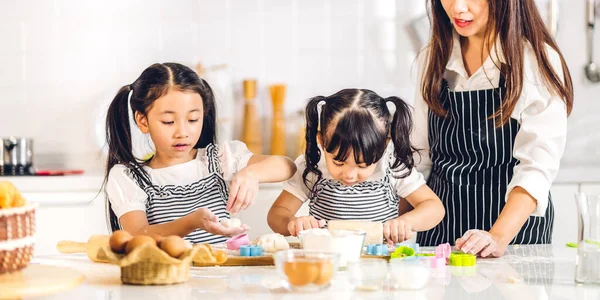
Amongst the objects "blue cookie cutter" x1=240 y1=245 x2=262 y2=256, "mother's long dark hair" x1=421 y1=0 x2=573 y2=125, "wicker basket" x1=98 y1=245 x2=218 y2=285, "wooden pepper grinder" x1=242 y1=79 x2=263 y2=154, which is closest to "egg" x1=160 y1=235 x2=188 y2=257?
"wicker basket" x1=98 y1=245 x2=218 y2=285

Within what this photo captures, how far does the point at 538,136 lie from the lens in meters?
1.97

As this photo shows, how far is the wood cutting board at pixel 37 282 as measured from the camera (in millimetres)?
1116

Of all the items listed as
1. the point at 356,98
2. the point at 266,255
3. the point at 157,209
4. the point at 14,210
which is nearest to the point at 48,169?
the point at 157,209

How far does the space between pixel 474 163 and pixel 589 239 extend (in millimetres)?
783

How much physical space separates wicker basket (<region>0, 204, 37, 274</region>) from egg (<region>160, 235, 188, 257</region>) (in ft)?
0.67

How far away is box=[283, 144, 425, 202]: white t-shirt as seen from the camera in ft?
6.92

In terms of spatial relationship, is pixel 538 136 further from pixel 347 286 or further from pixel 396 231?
pixel 347 286

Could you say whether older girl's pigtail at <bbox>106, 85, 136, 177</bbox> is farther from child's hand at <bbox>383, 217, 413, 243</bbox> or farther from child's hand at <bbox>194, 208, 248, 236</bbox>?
child's hand at <bbox>383, 217, 413, 243</bbox>

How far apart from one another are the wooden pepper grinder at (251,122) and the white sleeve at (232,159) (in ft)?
4.60

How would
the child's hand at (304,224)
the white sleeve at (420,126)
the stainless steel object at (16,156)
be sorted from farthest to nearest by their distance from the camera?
the stainless steel object at (16,156)
the white sleeve at (420,126)
the child's hand at (304,224)

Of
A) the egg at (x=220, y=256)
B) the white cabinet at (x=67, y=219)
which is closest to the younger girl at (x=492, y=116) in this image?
the egg at (x=220, y=256)

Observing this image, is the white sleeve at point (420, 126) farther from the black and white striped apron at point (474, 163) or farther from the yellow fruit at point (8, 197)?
the yellow fruit at point (8, 197)

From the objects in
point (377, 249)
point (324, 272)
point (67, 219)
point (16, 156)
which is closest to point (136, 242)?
A: point (324, 272)

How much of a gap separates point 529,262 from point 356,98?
23.2 inches
